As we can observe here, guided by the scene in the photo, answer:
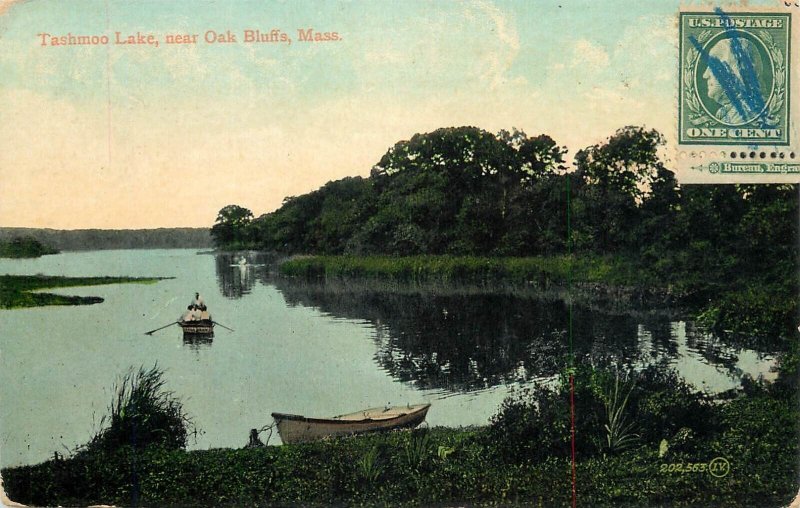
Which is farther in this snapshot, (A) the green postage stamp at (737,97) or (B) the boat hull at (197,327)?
(B) the boat hull at (197,327)

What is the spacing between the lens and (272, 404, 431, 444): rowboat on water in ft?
22.0

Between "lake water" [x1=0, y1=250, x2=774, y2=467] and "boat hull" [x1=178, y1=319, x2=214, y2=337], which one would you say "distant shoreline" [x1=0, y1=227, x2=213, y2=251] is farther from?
"boat hull" [x1=178, y1=319, x2=214, y2=337]

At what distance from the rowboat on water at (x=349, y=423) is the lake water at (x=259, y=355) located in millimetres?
89

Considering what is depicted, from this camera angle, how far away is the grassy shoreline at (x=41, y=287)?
6.88m

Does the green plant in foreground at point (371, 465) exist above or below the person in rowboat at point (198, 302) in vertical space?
below

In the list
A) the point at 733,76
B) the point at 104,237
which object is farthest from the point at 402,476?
the point at 733,76

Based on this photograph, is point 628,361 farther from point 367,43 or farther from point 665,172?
point 367,43

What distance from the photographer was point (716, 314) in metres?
6.97

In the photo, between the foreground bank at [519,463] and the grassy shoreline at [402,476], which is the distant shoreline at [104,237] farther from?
the grassy shoreline at [402,476]

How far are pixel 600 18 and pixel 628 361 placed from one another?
348 centimetres

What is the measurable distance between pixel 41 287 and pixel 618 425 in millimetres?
6031

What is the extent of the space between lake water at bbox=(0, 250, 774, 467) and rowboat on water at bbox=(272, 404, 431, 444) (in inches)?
3.5

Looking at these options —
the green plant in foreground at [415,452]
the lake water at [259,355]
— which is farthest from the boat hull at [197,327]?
the green plant in foreground at [415,452]

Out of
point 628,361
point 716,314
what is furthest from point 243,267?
point 716,314
